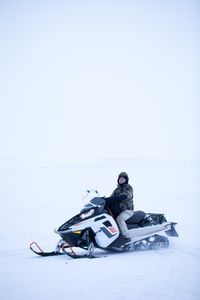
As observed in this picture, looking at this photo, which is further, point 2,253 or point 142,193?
point 142,193

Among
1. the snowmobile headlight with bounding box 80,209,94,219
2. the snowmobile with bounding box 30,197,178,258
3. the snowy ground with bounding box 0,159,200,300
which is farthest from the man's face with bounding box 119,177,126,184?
the snowy ground with bounding box 0,159,200,300

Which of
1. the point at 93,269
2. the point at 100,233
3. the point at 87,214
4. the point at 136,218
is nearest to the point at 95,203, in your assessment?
the point at 87,214

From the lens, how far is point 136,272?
7.05 meters

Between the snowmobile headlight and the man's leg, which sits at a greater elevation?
the snowmobile headlight

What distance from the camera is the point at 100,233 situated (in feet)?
27.9

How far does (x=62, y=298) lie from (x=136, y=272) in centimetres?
176

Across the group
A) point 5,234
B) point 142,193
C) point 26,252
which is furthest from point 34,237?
point 142,193

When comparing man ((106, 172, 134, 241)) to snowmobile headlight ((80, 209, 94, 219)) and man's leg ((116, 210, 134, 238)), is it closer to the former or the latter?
man's leg ((116, 210, 134, 238))

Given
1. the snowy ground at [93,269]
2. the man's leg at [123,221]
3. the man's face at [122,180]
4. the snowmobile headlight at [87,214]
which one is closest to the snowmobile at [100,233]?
the snowmobile headlight at [87,214]

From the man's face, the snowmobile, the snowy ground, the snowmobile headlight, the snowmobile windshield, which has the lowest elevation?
the snowy ground

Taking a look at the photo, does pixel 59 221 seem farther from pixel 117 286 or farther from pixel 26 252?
pixel 117 286

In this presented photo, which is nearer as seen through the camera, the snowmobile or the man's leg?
the snowmobile

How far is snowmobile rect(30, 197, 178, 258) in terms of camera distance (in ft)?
27.5

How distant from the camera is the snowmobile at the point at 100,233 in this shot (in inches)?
330
